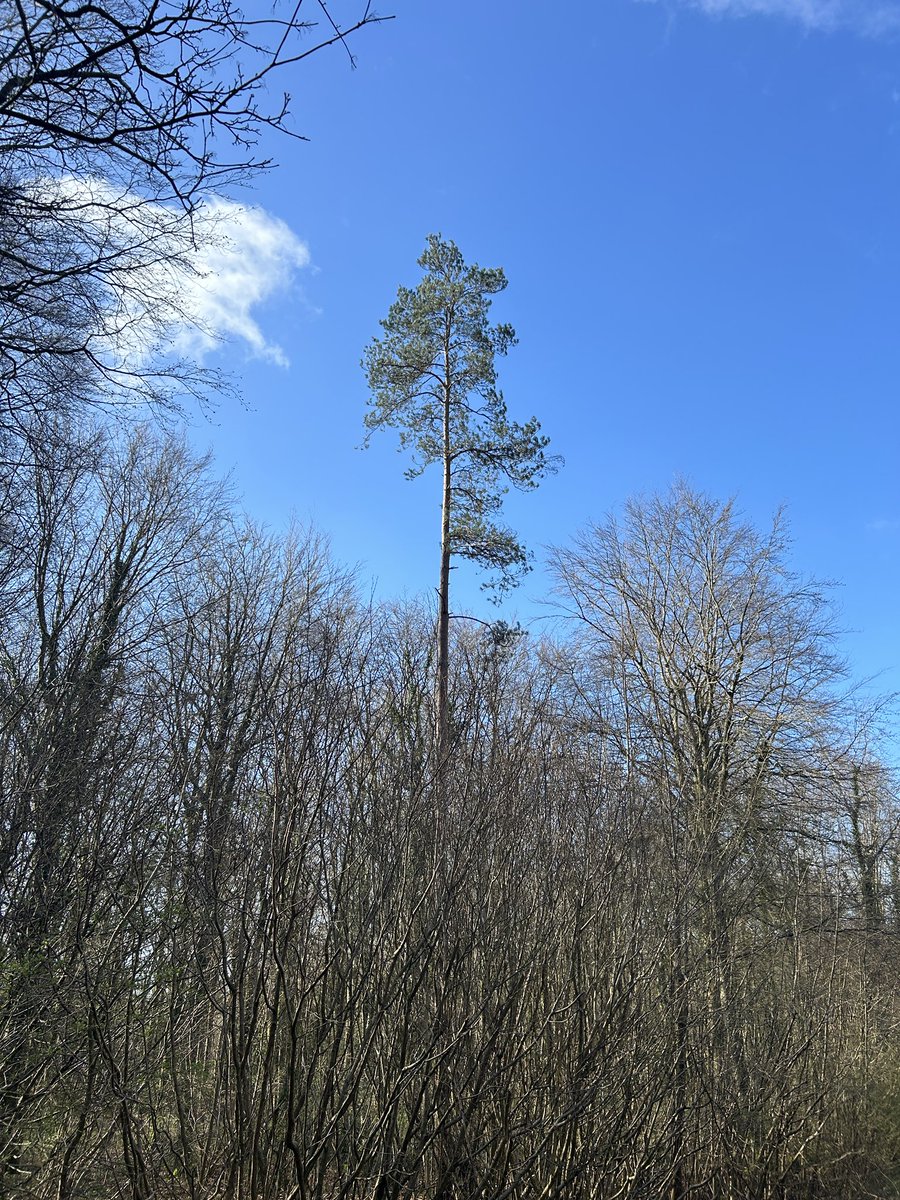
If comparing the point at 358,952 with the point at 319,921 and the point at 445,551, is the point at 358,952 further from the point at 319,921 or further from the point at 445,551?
the point at 445,551

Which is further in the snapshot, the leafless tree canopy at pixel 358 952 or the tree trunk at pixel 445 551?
the tree trunk at pixel 445 551

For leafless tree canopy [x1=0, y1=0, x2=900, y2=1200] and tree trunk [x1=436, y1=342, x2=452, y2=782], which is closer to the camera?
leafless tree canopy [x1=0, y1=0, x2=900, y2=1200]

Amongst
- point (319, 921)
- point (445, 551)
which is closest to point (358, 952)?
point (319, 921)

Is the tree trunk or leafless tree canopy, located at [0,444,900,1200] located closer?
leafless tree canopy, located at [0,444,900,1200]

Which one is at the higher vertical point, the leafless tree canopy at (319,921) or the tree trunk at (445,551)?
the tree trunk at (445,551)

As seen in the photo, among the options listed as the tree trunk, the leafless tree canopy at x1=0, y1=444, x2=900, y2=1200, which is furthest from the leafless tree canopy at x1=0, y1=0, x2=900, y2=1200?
the tree trunk

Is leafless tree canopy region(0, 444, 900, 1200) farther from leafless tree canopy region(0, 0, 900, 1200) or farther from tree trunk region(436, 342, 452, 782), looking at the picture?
tree trunk region(436, 342, 452, 782)

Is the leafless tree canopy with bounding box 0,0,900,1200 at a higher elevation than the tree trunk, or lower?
lower

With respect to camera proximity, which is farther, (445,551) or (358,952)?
(445,551)

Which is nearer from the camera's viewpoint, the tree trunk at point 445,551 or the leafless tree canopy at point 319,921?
the leafless tree canopy at point 319,921

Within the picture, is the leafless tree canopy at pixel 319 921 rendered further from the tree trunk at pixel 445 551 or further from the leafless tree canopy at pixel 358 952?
the tree trunk at pixel 445 551

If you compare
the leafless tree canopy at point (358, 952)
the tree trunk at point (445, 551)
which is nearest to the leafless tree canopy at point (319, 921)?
the leafless tree canopy at point (358, 952)

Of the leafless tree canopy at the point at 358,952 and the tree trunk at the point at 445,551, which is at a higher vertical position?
the tree trunk at the point at 445,551

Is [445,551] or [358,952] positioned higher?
[445,551]
